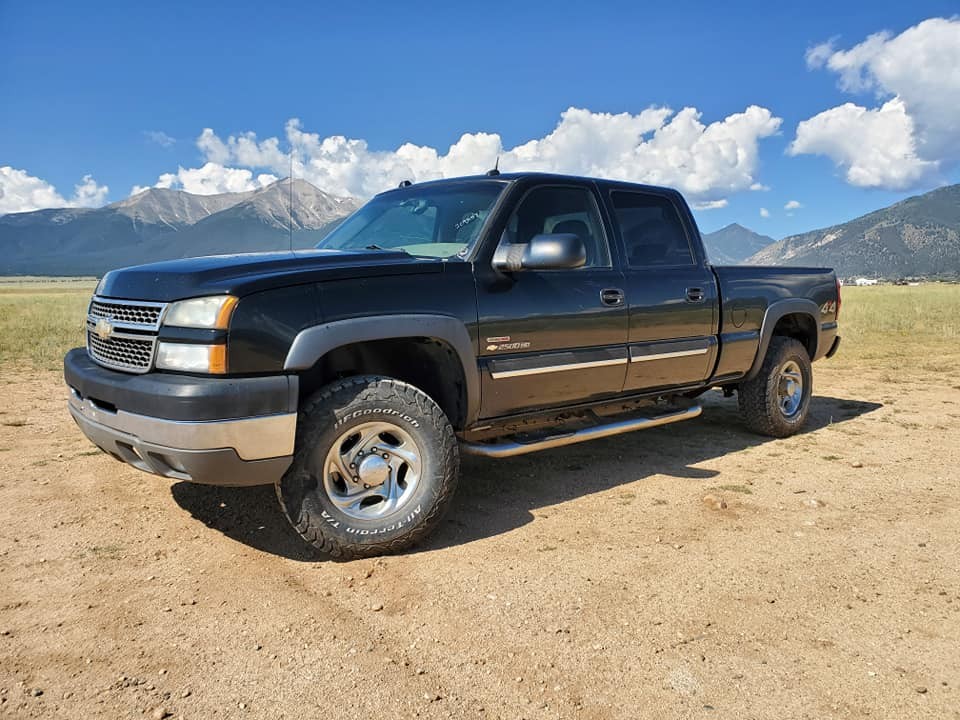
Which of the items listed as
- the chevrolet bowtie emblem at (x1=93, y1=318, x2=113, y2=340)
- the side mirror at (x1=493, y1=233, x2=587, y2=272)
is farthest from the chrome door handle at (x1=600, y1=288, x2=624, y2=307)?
the chevrolet bowtie emblem at (x1=93, y1=318, x2=113, y2=340)

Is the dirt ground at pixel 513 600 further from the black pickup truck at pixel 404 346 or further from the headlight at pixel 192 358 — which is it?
the headlight at pixel 192 358

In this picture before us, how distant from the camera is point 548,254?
3.69 metres

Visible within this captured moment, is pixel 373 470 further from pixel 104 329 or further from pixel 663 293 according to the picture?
pixel 663 293

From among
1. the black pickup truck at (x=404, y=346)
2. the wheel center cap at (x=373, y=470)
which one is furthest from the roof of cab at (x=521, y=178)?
the wheel center cap at (x=373, y=470)

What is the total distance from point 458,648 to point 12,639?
5.54ft

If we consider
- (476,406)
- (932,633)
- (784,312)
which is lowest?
(932,633)

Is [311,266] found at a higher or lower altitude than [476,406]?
higher

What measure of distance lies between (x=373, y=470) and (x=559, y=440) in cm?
119

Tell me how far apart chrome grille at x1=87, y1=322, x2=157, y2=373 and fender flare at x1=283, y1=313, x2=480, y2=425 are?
2.15 ft

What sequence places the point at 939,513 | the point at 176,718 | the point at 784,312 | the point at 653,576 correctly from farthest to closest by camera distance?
the point at 784,312
the point at 939,513
the point at 653,576
the point at 176,718

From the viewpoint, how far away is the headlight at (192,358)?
9.87ft

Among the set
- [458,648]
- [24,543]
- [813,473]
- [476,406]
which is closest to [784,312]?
[813,473]

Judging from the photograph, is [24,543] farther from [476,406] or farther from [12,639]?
[476,406]

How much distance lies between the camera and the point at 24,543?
11.8 feet
